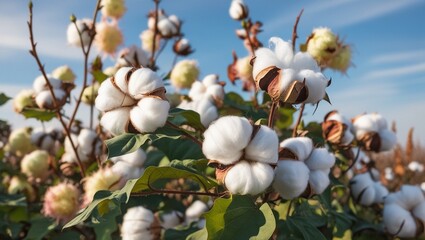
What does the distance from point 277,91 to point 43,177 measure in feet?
6.91

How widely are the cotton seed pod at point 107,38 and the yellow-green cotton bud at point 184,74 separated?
0.36 meters

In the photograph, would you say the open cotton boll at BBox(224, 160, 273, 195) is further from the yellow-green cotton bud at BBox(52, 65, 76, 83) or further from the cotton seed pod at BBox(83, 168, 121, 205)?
the yellow-green cotton bud at BBox(52, 65, 76, 83)

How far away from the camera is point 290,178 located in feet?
4.00

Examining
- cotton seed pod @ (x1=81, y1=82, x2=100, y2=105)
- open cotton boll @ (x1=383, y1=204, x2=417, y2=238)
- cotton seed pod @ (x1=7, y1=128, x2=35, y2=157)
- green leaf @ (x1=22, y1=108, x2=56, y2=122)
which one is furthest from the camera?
cotton seed pod @ (x1=7, y1=128, x2=35, y2=157)

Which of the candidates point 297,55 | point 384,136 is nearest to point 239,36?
point 384,136

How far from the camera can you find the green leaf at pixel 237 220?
3.88 ft

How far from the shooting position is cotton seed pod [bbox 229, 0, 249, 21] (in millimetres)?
2619

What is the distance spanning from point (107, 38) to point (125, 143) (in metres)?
1.66

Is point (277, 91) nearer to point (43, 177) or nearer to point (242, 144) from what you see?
point (242, 144)

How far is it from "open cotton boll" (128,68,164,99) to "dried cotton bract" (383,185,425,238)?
1.29 m

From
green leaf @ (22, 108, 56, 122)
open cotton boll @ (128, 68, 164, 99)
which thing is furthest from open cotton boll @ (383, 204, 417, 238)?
green leaf @ (22, 108, 56, 122)

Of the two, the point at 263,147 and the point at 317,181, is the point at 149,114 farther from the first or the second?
the point at 317,181

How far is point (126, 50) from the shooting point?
106 inches

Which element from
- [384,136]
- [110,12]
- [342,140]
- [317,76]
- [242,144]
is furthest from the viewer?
[110,12]
